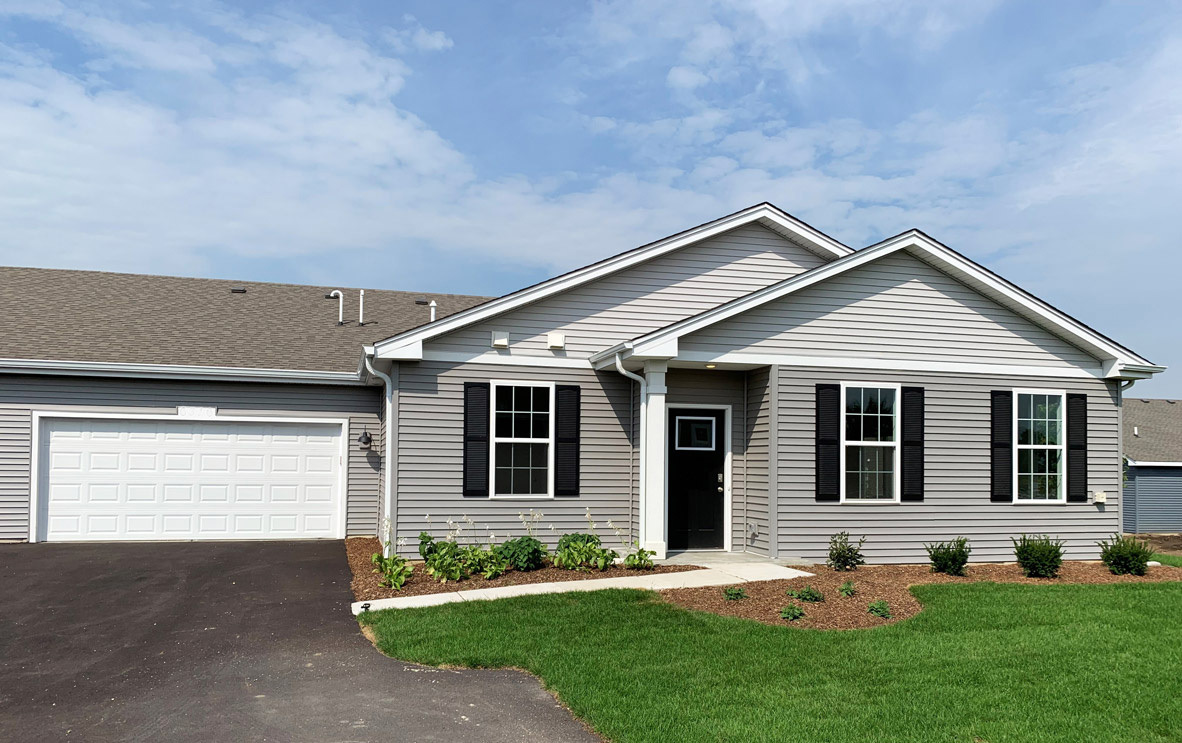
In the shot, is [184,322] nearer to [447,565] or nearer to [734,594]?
[447,565]

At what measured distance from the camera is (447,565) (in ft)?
34.8

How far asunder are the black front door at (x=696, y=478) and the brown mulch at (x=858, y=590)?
1869 mm

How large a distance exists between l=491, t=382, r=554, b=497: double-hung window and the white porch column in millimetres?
1406

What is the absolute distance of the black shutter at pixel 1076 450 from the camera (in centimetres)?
1305

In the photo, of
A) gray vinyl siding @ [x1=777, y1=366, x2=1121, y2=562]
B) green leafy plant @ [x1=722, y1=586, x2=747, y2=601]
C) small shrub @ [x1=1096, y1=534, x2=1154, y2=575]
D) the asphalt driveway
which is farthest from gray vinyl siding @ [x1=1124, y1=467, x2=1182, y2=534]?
the asphalt driveway

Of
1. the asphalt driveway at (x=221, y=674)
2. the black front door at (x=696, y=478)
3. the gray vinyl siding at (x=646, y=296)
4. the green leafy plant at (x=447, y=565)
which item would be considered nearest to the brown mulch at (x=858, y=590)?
the black front door at (x=696, y=478)

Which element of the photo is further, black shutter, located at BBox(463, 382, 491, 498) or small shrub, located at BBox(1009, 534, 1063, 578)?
black shutter, located at BBox(463, 382, 491, 498)

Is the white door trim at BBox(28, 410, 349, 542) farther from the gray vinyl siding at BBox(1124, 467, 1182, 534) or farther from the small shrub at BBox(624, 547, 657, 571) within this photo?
the gray vinyl siding at BBox(1124, 467, 1182, 534)

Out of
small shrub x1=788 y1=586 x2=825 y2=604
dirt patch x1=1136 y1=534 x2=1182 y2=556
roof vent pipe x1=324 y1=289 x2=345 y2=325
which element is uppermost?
roof vent pipe x1=324 y1=289 x2=345 y2=325

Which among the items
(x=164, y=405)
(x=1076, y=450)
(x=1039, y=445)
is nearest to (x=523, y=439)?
(x=164, y=405)

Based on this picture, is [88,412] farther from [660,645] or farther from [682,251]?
[660,645]

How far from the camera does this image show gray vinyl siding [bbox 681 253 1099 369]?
1205 centimetres

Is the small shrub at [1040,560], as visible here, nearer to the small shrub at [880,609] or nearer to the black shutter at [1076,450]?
the black shutter at [1076,450]

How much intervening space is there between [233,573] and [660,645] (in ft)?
20.9
